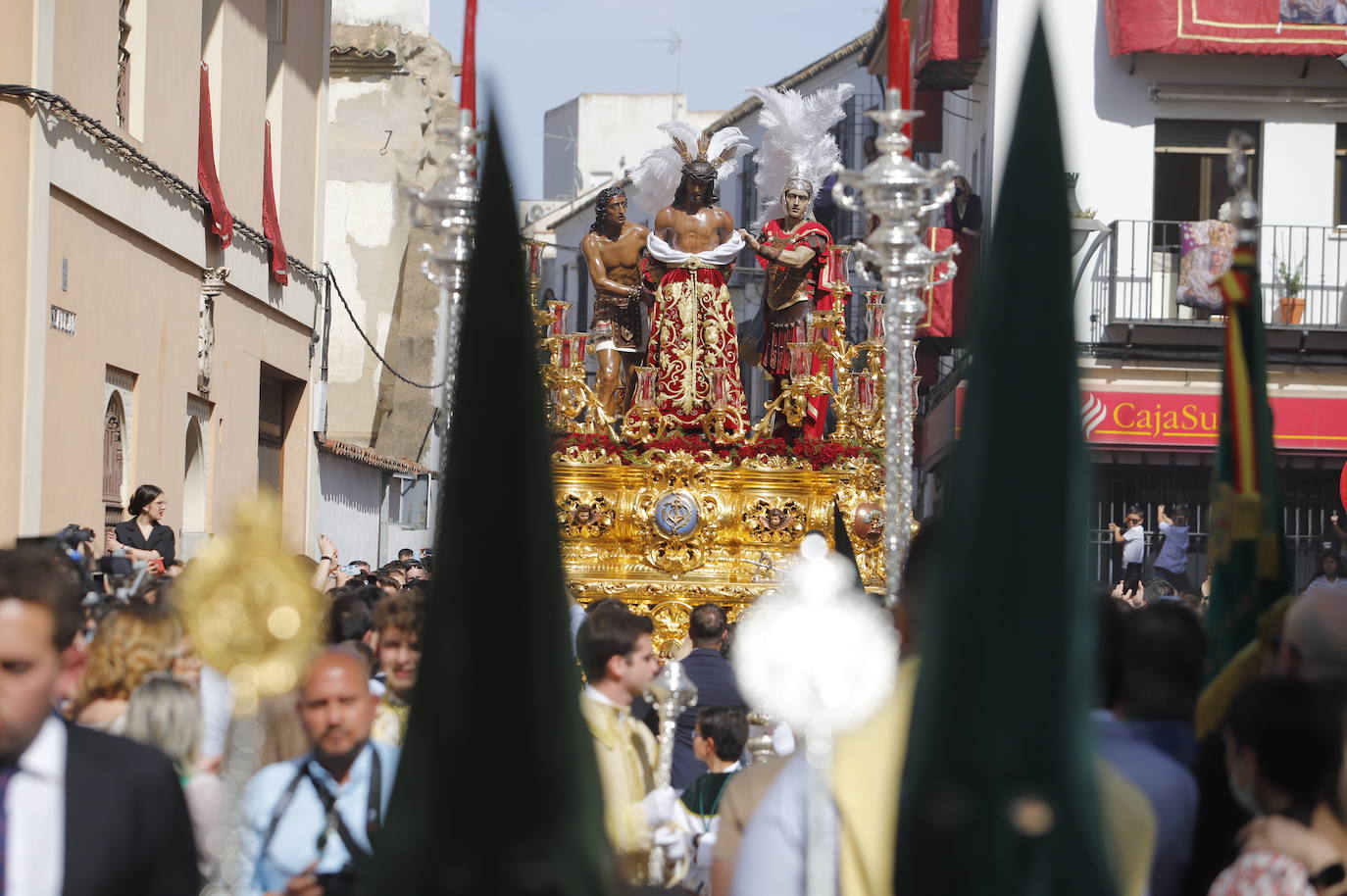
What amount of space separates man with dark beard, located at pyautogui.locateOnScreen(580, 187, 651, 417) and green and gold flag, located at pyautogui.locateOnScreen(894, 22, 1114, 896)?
9488mm

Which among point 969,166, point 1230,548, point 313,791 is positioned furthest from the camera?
point 969,166

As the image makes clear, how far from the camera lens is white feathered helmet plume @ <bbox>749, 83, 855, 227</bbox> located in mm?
11852

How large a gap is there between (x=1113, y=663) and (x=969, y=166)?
1977 cm

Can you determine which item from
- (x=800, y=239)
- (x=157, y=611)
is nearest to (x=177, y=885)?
(x=157, y=611)

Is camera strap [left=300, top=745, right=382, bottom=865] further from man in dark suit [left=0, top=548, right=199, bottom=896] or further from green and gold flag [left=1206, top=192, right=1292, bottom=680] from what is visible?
green and gold flag [left=1206, top=192, right=1292, bottom=680]

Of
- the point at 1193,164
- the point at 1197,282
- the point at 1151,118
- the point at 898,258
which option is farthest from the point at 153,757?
the point at 1193,164

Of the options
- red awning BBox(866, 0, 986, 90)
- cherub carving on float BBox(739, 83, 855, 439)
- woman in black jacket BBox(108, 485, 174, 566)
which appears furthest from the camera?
red awning BBox(866, 0, 986, 90)

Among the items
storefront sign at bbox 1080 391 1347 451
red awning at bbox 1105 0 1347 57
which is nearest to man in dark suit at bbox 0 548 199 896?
storefront sign at bbox 1080 391 1347 451

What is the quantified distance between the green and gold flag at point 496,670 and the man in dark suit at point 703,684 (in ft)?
12.6

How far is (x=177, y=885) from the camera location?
11.1 feet

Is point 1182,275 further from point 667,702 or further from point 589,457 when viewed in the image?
point 667,702

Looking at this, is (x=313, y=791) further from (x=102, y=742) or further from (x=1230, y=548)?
(x=1230, y=548)

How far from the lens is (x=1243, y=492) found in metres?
4.41

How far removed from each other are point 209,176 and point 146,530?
23.5 ft
